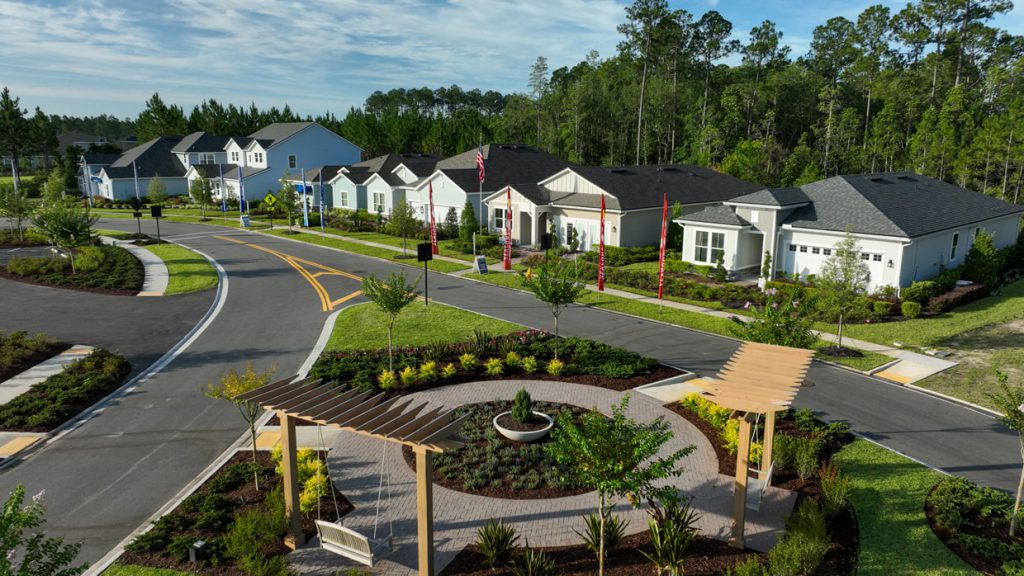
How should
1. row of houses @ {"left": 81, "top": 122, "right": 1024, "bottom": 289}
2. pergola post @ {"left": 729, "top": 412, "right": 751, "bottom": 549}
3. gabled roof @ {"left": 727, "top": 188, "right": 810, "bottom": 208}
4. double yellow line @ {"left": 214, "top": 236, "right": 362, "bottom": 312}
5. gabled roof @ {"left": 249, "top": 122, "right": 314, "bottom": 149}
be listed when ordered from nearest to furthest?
pergola post @ {"left": 729, "top": 412, "right": 751, "bottom": 549} < double yellow line @ {"left": 214, "top": 236, "right": 362, "bottom": 312} < row of houses @ {"left": 81, "top": 122, "right": 1024, "bottom": 289} < gabled roof @ {"left": 727, "top": 188, "right": 810, "bottom": 208} < gabled roof @ {"left": 249, "top": 122, "right": 314, "bottom": 149}

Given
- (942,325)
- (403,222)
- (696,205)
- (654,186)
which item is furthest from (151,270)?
(942,325)

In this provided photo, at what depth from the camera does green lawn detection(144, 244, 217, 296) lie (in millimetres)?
33531

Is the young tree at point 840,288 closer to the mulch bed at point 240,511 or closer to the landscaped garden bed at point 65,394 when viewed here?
the mulch bed at point 240,511

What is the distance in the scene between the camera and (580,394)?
19.1 meters

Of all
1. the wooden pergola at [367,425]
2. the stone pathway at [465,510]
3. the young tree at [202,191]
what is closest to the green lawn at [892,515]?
the stone pathway at [465,510]

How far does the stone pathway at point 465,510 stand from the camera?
37.0ft

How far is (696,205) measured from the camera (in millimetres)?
46156

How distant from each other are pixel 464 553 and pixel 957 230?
35615mm

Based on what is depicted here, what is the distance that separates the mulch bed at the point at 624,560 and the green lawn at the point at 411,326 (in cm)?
1341

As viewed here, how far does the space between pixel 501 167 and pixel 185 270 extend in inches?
1136

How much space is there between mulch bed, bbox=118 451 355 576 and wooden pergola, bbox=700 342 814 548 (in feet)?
23.8

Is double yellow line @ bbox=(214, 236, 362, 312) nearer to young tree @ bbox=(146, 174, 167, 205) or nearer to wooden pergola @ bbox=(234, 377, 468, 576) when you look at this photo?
wooden pergola @ bbox=(234, 377, 468, 576)

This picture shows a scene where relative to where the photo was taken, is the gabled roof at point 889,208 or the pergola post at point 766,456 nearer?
the pergola post at point 766,456

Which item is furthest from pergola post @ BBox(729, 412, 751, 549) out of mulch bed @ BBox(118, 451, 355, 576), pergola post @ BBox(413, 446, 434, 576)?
mulch bed @ BBox(118, 451, 355, 576)
